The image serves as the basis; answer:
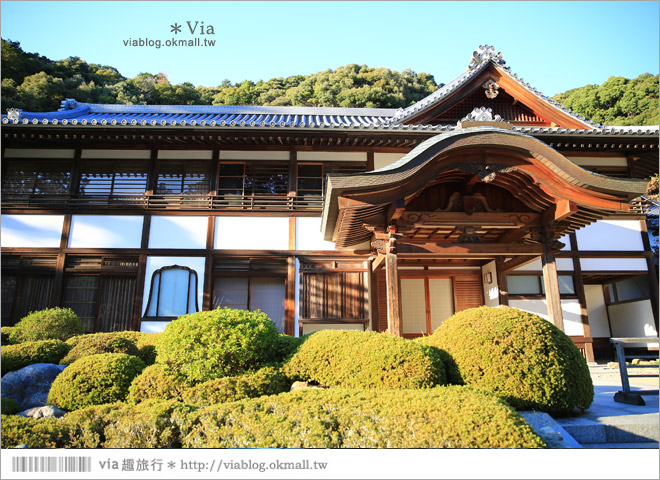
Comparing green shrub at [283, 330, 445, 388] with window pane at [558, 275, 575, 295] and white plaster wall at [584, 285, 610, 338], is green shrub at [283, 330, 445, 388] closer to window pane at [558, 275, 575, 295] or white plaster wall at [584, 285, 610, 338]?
window pane at [558, 275, 575, 295]

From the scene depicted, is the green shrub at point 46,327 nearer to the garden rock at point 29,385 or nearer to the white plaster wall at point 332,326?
the garden rock at point 29,385

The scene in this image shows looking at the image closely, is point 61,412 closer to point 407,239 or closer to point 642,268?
point 407,239

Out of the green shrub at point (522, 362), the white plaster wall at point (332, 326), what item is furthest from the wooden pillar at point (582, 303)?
the green shrub at point (522, 362)

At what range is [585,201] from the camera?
26.3ft

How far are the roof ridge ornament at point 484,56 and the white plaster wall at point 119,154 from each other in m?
9.95

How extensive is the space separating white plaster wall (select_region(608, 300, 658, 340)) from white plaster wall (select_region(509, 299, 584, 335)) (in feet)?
7.68

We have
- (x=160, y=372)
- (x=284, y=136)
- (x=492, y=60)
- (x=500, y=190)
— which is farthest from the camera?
(x=492, y=60)

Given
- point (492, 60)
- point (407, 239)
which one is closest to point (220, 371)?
point (407, 239)

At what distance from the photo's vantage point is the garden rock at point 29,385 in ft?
19.6

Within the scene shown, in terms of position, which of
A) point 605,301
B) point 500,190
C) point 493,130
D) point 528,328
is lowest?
point 528,328

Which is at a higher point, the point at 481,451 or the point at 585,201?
the point at 585,201

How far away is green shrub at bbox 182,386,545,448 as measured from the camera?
391 cm

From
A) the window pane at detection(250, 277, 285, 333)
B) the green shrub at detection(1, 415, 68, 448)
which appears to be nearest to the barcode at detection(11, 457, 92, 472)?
the green shrub at detection(1, 415, 68, 448)

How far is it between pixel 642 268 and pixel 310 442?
1246 centimetres
